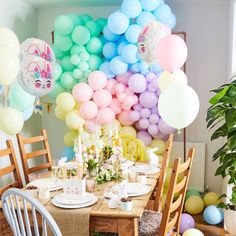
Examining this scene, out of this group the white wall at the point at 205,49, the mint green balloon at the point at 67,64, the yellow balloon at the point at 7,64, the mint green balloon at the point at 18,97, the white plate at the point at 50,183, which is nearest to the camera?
the yellow balloon at the point at 7,64

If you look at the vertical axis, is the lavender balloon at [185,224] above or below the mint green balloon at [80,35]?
below

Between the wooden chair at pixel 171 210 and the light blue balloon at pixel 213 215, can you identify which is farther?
the light blue balloon at pixel 213 215

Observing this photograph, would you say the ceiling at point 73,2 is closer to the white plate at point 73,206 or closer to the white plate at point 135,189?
the white plate at point 135,189

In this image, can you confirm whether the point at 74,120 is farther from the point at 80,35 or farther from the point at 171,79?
the point at 171,79

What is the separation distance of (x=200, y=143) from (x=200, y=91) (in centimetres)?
61

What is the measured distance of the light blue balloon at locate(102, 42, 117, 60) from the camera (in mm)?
3271

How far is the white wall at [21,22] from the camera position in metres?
3.44

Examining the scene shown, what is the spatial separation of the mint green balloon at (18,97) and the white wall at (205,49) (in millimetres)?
1944

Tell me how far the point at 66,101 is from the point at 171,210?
1770mm

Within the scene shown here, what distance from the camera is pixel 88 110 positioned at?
317cm

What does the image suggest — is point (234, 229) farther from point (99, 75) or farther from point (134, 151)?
point (99, 75)

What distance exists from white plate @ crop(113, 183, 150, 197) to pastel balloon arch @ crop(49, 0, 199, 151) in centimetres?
95

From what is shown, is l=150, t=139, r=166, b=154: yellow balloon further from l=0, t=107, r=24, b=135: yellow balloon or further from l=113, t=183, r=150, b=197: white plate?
l=0, t=107, r=24, b=135: yellow balloon

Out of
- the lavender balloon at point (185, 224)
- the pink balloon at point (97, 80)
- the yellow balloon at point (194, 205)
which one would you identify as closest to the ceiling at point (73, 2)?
the pink balloon at point (97, 80)
